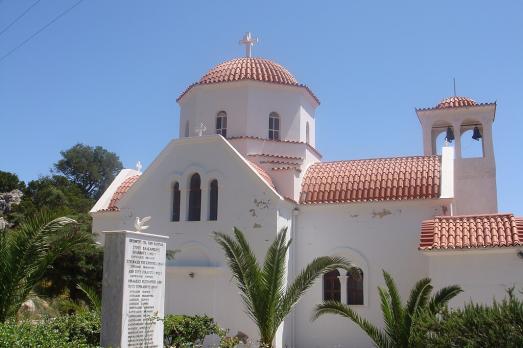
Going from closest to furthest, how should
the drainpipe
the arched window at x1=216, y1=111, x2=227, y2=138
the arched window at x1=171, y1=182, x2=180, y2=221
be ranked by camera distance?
the drainpipe, the arched window at x1=171, y1=182, x2=180, y2=221, the arched window at x1=216, y1=111, x2=227, y2=138

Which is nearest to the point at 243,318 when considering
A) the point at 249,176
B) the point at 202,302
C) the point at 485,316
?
the point at 202,302

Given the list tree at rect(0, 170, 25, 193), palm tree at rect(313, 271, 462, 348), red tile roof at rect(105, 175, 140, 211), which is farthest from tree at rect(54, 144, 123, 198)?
palm tree at rect(313, 271, 462, 348)

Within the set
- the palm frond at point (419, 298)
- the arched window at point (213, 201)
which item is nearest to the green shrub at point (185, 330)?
the arched window at point (213, 201)

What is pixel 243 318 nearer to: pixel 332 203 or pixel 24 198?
pixel 332 203

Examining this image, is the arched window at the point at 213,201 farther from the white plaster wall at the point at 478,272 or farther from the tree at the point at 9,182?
the tree at the point at 9,182

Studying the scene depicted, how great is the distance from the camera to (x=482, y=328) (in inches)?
317

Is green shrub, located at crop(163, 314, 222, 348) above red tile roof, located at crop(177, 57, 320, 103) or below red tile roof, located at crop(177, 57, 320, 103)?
below

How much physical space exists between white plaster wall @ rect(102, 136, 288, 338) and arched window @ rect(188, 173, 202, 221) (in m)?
0.22

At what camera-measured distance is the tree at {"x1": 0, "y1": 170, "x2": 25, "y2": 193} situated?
44281 millimetres

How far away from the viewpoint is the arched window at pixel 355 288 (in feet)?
57.2

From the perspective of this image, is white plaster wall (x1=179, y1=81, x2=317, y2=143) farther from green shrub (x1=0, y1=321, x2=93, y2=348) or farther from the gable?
green shrub (x1=0, y1=321, x2=93, y2=348)

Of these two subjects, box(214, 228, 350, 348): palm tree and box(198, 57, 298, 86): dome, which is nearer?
box(214, 228, 350, 348): palm tree

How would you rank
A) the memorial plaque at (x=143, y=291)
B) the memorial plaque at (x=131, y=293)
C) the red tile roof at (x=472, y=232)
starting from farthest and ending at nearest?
the red tile roof at (x=472, y=232), the memorial plaque at (x=143, y=291), the memorial plaque at (x=131, y=293)

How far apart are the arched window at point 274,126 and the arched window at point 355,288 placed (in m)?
5.76
